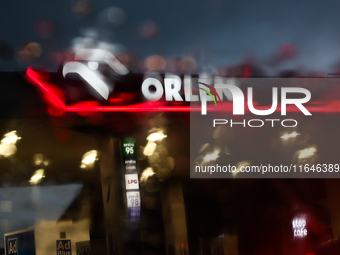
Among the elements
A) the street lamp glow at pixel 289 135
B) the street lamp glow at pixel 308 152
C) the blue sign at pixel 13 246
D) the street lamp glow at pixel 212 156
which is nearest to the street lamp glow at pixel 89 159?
the blue sign at pixel 13 246

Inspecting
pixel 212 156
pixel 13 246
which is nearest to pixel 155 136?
pixel 212 156

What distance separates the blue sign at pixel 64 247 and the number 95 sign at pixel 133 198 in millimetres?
1275

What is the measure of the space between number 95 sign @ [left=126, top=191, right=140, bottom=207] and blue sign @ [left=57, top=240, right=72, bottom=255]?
4.18ft

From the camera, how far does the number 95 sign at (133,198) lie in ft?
19.7

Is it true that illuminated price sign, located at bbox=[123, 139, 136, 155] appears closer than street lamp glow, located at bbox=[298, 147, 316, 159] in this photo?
Yes

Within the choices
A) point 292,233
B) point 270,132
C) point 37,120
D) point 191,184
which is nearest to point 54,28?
point 37,120

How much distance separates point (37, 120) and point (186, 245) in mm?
3608

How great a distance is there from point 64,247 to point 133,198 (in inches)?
58.9

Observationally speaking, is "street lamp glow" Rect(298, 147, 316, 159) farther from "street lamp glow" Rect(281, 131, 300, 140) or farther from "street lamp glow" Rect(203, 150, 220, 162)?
"street lamp glow" Rect(203, 150, 220, 162)

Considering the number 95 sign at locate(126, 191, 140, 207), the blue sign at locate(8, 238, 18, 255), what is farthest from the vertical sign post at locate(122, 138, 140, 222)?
the blue sign at locate(8, 238, 18, 255)

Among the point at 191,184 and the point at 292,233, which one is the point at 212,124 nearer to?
the point at 191,184

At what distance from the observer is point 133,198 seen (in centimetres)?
604

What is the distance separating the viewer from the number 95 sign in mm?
6012

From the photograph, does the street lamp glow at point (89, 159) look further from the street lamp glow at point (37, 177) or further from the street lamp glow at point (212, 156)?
the street lamp glow at point (212, 156)
